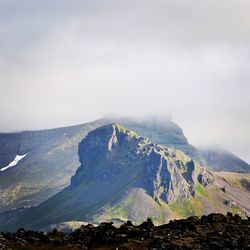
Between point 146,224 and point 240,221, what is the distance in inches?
652

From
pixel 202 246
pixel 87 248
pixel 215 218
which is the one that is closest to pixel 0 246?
pixel 87 248

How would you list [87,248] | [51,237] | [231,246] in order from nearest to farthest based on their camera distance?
1. [231,246]
2. [87,248]
3. [51,237]

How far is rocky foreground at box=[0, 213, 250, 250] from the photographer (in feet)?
279

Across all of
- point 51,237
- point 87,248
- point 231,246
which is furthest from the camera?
point 51,237

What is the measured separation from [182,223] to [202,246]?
1952 cm

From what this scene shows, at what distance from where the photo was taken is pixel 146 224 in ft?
349

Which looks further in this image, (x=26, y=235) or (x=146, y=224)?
(x=146, y=224)

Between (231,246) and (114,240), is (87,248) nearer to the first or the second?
(114,240)

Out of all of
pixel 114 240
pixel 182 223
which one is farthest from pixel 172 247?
pixel 182 223

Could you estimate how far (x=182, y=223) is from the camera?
338ft

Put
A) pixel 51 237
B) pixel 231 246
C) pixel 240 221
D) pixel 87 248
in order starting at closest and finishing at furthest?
pixel 231 246 < pixel 87 248 < pixel 51 237 < pixel 240 221

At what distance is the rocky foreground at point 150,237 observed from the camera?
279ft

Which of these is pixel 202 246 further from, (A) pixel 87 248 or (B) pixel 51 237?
(B) pixel 51 237

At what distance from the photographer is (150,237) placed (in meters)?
93.2
